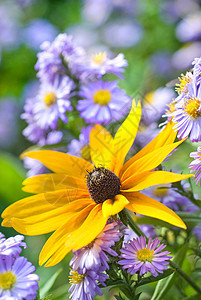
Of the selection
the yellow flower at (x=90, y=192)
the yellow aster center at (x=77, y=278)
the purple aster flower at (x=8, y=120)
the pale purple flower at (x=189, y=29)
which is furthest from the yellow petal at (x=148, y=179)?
the pale purple flower at (x=189, y=29)

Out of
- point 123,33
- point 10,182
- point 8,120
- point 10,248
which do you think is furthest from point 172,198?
point 123,33

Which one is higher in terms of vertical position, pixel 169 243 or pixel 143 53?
pixel 143 53

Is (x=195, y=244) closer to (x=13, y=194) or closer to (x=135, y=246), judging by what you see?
(x=135, y=246)

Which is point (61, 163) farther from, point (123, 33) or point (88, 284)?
point (123, 33)

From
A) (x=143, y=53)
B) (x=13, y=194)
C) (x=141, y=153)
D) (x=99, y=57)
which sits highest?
(x=143, y=53)

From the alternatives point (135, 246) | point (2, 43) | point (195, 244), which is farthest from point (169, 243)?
point (2, 43)
